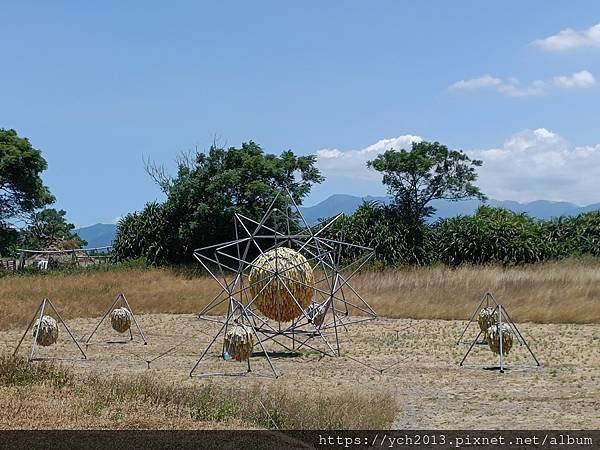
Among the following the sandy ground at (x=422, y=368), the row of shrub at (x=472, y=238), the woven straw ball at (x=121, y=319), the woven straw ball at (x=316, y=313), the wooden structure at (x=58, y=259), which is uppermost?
the row of shrub at (x=472, y=238)

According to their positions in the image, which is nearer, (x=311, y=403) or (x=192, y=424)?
(x=192, y=424)

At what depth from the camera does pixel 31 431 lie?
7.67 metres

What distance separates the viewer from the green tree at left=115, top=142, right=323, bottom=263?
33375mm

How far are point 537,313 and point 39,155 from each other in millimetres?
24188

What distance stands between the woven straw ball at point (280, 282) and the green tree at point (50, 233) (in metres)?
27.9

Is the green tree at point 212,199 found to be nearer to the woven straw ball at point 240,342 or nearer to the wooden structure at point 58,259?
the wooden structure at point 58,259

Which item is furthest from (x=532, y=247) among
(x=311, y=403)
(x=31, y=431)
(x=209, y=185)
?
(x=31, y=431)

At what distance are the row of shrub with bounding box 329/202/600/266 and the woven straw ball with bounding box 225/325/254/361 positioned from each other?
1935cm

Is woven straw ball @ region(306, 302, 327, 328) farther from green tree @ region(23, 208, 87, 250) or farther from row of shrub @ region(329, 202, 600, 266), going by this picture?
green tree @ region(23, 208, 87, 250)

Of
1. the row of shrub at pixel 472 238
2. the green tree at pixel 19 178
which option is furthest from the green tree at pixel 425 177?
the green tree at pixel 19 178

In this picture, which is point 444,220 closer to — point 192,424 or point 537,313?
point 537,313

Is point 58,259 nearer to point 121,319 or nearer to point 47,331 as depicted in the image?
point 121,319

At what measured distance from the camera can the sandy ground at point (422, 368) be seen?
941 centimetres

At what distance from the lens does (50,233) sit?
4762 cm
